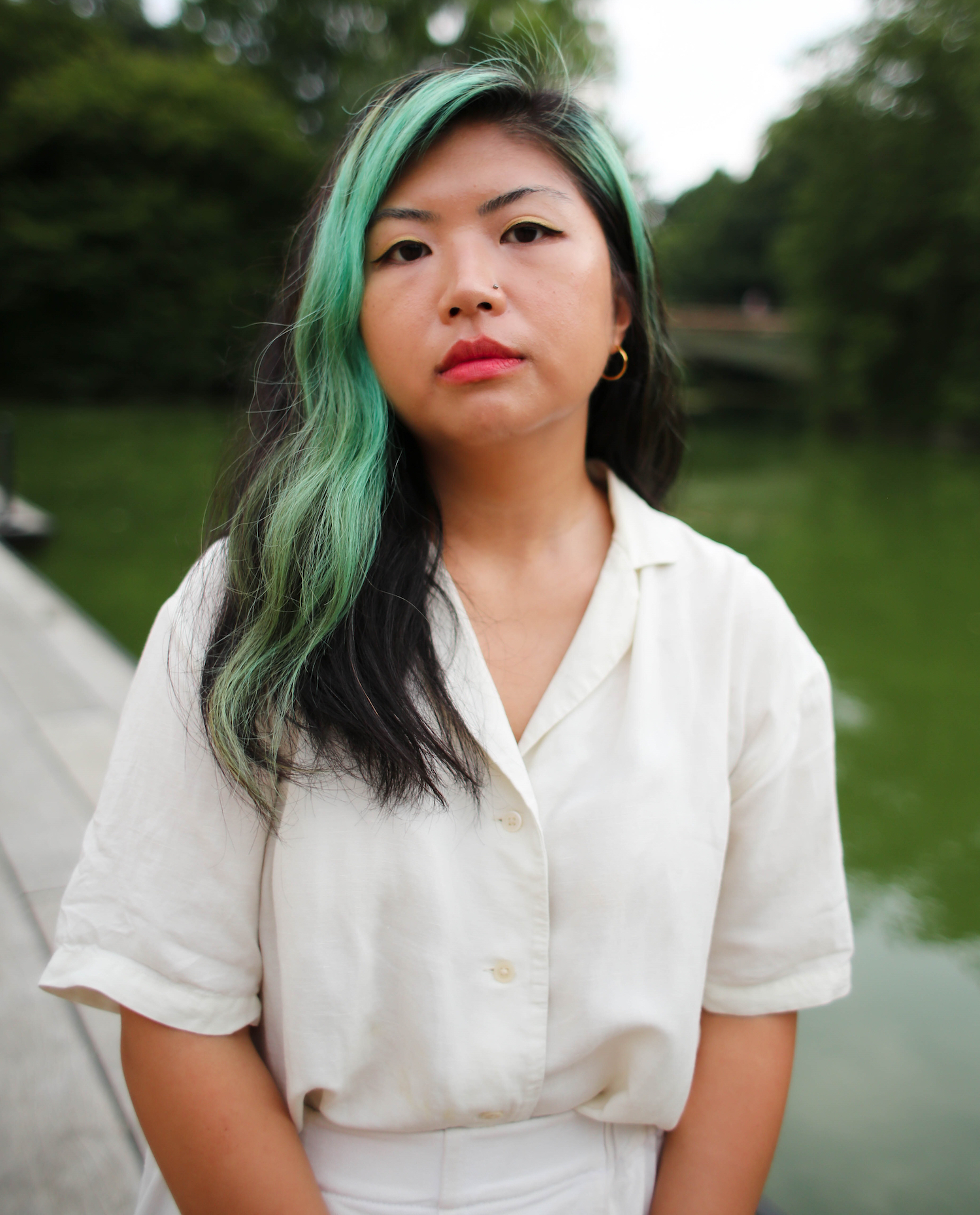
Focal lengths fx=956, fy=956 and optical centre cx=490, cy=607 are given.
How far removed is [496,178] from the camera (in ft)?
3.02

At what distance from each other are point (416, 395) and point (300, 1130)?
2.34ft

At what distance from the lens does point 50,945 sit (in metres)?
1.89

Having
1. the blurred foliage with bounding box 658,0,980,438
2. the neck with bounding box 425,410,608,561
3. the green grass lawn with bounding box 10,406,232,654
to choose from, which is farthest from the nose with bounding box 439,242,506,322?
the blurred foliage with bounding box 658,0,980,438

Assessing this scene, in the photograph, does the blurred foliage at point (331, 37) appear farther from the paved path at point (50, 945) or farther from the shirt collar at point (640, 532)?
the shirt collar at point (640, 532)

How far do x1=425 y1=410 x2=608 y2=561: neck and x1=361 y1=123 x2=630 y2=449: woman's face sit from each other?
6 cm

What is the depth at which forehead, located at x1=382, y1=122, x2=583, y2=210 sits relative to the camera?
919mm

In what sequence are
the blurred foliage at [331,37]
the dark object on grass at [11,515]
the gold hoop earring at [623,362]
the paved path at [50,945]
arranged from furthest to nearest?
the blurred foliage at [331,37] < the dark object on grass at [11,515] < the paved path at [50,945] < the gold hoop earring at [623,362]

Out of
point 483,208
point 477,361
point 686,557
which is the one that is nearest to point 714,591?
point 686,557

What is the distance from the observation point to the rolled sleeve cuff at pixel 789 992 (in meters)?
0.96

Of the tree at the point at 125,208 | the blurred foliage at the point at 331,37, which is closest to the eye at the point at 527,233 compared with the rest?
the tree at the point at 125,208

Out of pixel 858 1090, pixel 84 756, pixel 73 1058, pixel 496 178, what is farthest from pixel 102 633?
pixel 496 178

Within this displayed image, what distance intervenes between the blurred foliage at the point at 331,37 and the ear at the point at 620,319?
2030 centimetres

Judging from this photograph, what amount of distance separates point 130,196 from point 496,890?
18.5 m

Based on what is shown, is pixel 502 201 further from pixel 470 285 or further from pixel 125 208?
pixel 125 208
